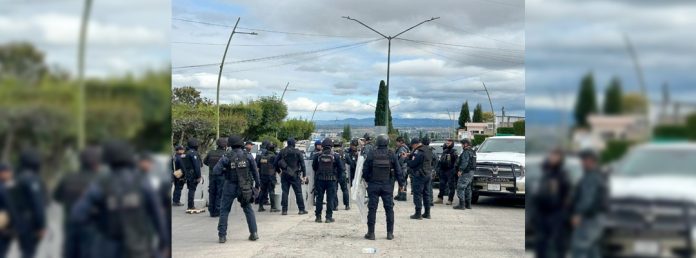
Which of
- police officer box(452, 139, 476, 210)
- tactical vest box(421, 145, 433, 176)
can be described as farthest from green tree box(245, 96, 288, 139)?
police officer box(452, 139, 476, 210)

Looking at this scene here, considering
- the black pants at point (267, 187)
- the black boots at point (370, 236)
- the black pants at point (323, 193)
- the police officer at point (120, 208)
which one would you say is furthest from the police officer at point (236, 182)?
the police officer at point (120, 208)

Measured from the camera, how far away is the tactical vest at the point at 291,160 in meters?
12.6

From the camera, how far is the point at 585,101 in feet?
6.24

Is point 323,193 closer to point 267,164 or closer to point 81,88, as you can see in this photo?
point 267,164

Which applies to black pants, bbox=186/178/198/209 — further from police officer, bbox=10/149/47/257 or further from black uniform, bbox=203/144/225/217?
police officer, bbox=10/149/47/257

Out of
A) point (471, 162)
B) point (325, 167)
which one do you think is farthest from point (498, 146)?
point (325, 167)

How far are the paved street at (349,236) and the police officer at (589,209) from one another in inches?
207

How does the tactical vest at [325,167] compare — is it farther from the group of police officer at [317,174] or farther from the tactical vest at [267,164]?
the tactical vest at [267,164]

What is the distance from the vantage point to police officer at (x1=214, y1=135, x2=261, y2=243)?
365 inches

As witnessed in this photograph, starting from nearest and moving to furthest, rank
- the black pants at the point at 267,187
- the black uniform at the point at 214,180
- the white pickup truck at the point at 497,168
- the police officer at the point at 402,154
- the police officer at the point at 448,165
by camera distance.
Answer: the black uniform at the point at 214,180 → the white pickup truck at the point at 497,168 → the black pants at the point at 267,187 → the police officer at the point at 448,165 → the police officer at the point at 402,154

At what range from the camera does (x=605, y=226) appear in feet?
6.12

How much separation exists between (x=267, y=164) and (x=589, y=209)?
38.7 ft

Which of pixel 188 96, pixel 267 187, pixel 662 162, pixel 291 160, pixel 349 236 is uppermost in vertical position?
pixel 188 96

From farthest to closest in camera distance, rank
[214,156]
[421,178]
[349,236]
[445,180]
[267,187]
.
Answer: [445,180], [267,187], [421,178], [214,156], [349,236]
